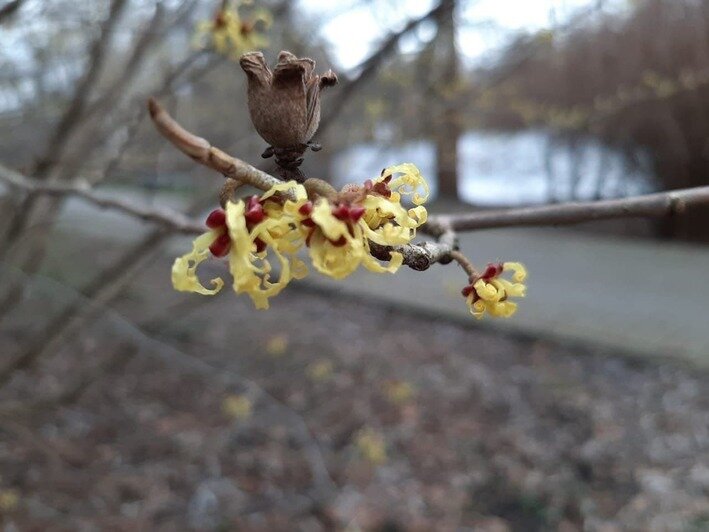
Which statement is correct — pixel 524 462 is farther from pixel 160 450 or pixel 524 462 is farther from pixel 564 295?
pixel 564 295

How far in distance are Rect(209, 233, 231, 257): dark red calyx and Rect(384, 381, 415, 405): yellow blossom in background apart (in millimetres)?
3682

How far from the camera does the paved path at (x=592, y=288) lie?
5023mm

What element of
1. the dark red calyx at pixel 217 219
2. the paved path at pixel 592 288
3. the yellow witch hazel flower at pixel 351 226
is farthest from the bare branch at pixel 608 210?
the paved path at pixel 592 288

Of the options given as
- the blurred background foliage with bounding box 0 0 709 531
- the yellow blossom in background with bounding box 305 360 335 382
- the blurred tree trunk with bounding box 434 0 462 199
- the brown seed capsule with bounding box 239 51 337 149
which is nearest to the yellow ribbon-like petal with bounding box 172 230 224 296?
the brown seed capsule with bounding box 239 51 337 149

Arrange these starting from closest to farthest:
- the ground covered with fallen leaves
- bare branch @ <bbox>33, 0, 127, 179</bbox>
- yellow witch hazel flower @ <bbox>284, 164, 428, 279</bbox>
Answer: yellow witch hazel flower @ <bbox>284, 164, 428, 279</bbox>, bare branch @ <bbox>33, 0, 127, 179</bbox>, the ground covered with fallen leaves

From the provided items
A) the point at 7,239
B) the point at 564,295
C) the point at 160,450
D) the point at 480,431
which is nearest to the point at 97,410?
the point at 160,450

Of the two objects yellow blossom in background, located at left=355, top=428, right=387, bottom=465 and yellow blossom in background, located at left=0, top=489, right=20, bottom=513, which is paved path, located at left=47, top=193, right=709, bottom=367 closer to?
yellow blossom in background, located at left=355, top=428, right=387, bottom=465

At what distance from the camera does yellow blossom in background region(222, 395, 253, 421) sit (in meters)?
3.84

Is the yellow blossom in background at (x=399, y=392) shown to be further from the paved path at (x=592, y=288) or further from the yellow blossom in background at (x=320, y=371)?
the paved path at (x=592, y=288)

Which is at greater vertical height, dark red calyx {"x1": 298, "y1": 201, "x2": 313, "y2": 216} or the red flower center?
dark red calyx {"x1": 298, "y1": 201, "x2": 313, "y2": 216}

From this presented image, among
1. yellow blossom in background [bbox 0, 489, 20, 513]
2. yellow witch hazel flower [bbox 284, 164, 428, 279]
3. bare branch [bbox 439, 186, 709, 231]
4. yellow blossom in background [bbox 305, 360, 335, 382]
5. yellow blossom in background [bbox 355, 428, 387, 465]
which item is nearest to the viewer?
yellow witch hazel flower [bbox 284, 164, 428, 279]

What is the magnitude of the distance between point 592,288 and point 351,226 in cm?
627

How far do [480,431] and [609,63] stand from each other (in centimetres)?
527

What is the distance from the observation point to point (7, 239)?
267cm
